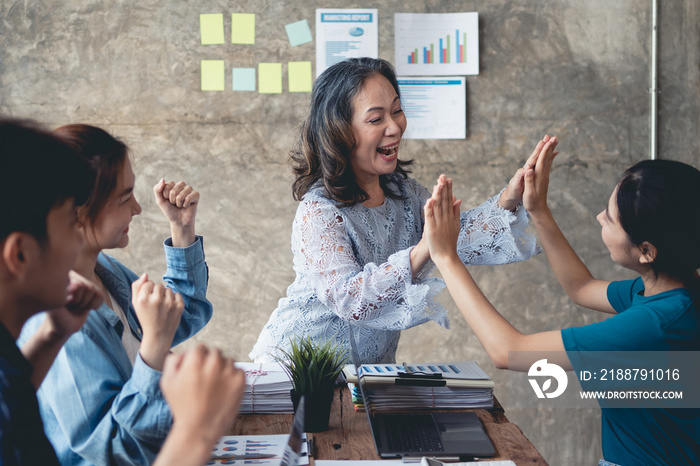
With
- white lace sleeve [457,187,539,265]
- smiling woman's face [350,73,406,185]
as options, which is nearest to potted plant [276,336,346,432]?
white lace sleeve [457,187,539,265]

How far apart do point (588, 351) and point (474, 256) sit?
1.59 ft

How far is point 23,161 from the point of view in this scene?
83 centimetres

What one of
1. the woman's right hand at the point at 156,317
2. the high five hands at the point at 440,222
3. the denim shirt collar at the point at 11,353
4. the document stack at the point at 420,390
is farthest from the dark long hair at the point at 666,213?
the denim shirt collar at the point at 11,353

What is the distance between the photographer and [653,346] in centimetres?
145

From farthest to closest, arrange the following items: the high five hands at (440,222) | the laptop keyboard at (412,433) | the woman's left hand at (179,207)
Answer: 1. the woman's left hand at (179,207)
2. the high five hands at (440,222)
3. the laptop keyboard at (412,433)

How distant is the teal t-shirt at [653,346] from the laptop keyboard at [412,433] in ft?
1.25

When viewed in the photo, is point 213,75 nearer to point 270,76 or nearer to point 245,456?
point 270,76

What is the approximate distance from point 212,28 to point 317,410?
7.77 ft

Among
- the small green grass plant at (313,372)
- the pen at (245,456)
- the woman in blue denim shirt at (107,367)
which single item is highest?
the woman in blue denim shirt at (107,367)

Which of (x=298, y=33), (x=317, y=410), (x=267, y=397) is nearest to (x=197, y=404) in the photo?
(x=317, y=410)

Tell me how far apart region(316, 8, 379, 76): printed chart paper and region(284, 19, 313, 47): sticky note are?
53 mm

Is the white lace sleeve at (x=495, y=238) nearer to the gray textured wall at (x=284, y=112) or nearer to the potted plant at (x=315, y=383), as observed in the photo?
the potted plant at (x=315, y=383)

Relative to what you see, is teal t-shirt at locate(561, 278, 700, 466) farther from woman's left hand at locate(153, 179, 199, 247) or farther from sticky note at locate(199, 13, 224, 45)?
sticky note at locate(199, 13, 224, 45)

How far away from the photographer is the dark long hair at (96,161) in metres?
1.33
